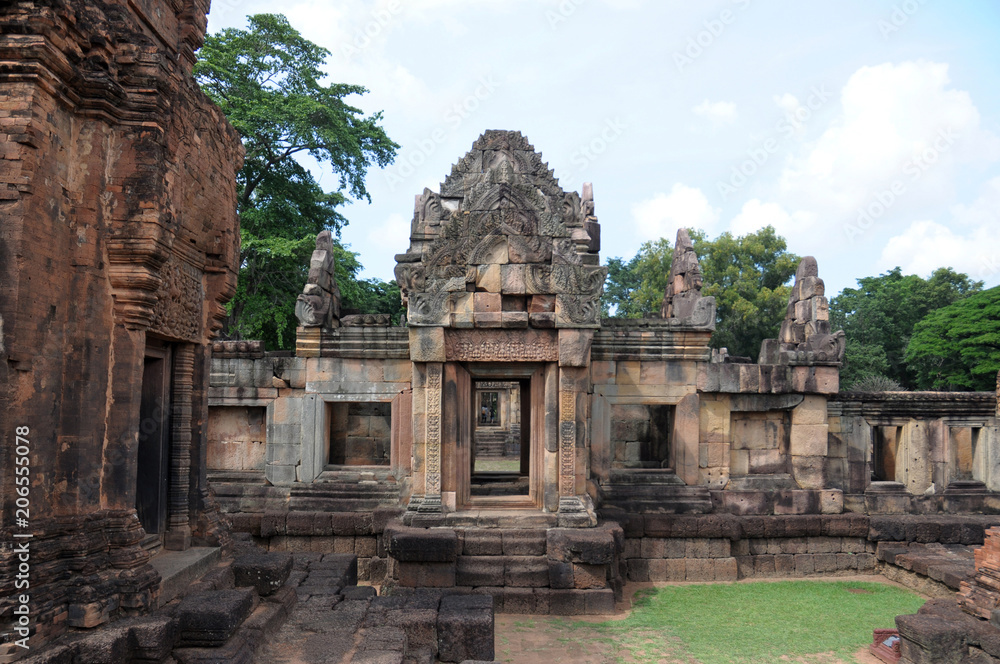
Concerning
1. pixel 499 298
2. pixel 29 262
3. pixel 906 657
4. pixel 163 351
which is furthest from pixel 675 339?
pixel 29 262

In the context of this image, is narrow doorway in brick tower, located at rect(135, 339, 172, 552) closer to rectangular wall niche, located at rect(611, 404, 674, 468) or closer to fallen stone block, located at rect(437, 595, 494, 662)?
fallen stone block, located at rect(437, 595, 494, 662)

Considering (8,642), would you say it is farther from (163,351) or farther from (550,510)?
(550,510)

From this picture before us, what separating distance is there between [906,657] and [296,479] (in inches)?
326

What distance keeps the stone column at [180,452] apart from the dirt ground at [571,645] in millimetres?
3366

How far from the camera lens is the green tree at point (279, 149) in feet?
63.9

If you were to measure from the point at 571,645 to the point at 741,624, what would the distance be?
2307 mm

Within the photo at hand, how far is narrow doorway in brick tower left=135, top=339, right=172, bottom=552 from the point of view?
5.51 m

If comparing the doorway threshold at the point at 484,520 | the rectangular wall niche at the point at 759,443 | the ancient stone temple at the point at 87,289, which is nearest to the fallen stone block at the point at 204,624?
the ancient stone temple at the point at 87,289

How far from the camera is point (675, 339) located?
34.5 ft

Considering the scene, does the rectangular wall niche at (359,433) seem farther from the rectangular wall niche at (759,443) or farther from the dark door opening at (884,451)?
the dark door opening at (884,451)

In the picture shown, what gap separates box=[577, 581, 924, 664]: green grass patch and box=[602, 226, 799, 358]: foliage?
2313 cm

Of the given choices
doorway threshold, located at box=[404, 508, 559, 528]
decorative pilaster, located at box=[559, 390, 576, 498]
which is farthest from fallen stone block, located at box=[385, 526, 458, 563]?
decorative pilaster, located at box=[559, 390, 576, 498]

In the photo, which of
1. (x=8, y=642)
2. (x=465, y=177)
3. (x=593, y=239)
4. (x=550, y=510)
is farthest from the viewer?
(x=593, y=239)

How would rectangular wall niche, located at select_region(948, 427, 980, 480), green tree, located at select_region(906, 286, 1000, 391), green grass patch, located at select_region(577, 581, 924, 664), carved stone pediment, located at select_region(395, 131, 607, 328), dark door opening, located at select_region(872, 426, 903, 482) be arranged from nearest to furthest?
green grass patch, located at select_region(577, 581, 924, 664) < carved stone pediment, located at select_region(395, 131, 607, 328) < rectangular wall niche, located at select_region(948, 427, 980, 480) < dark door opening, located at select_region(872, 426, 903, 482) < green tree, located at select_region(906, 286, 1000, 391)
